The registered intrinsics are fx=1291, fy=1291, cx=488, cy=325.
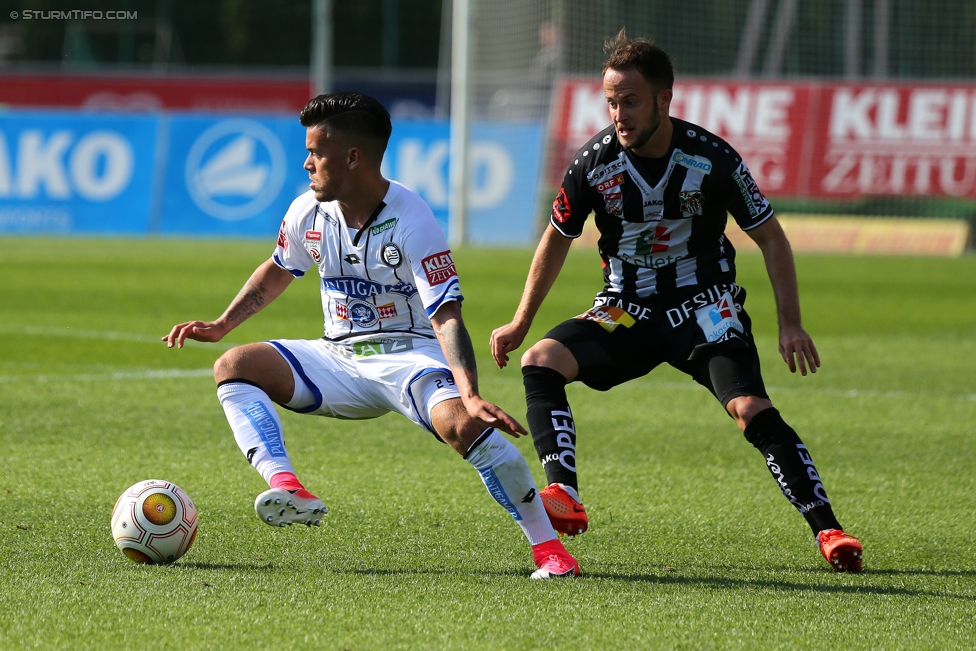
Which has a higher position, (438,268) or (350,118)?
(350,118)

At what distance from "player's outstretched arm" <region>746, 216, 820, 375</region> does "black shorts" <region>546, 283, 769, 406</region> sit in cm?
15

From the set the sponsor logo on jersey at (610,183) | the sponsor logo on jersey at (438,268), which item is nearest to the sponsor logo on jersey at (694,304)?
the sponsor logo on jersey at (610,183)

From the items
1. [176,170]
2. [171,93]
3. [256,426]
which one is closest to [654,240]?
[256,426]

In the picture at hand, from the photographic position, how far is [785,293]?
14.8 feet

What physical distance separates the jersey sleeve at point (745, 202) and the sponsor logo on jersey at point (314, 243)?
4.73 ft

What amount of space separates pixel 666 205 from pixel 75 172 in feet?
62.1

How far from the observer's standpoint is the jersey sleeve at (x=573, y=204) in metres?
4.67

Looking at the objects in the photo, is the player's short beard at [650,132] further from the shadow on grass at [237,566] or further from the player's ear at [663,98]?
the shadow on grass at [237,566]

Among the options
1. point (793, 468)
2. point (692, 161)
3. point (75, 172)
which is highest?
point (692, 161)

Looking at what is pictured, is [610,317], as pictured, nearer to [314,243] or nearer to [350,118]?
[314,243]

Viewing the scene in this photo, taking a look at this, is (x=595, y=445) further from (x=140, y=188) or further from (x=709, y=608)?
(x=140, y=188)

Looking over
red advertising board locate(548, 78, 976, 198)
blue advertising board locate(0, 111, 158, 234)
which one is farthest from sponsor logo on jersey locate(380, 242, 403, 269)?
blue advertising board locate(0, 111, 158, 234)

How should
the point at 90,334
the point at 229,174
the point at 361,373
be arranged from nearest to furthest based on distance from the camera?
the point at 361,373 → the point at 90,334 → the point at 229,174

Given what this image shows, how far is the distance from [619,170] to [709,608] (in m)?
1.66
